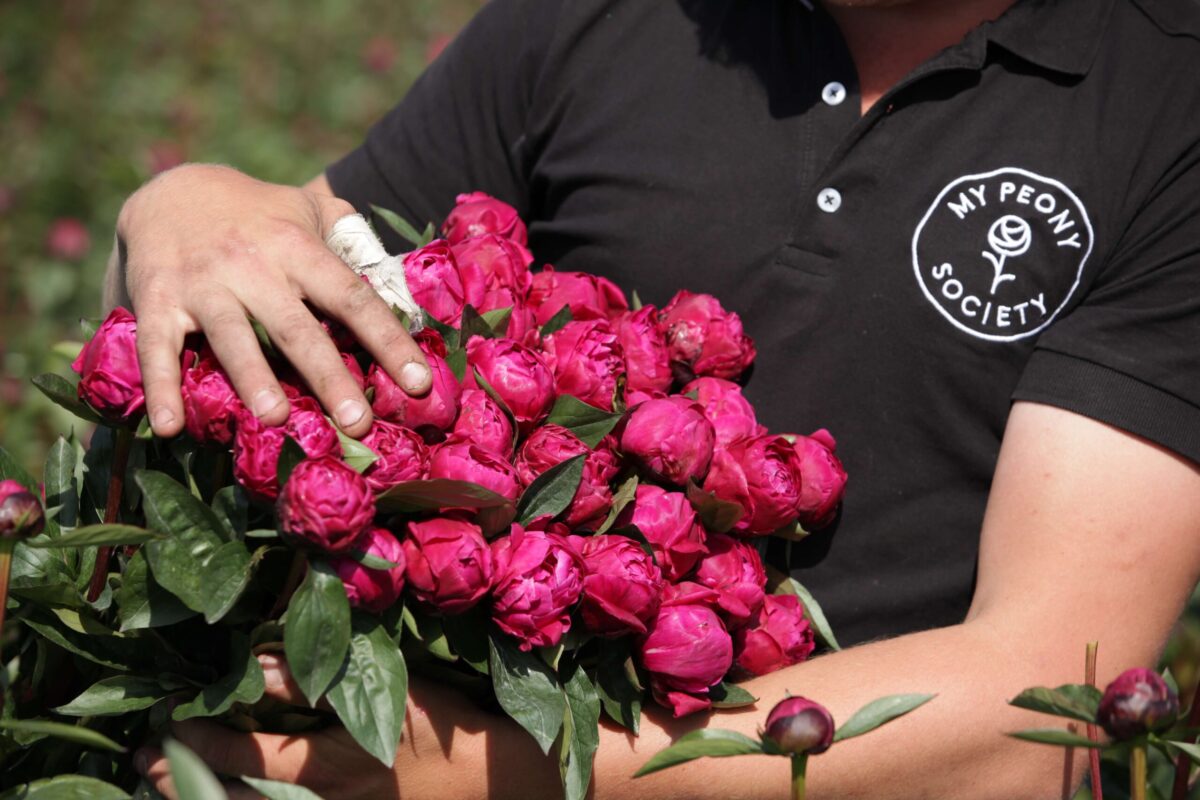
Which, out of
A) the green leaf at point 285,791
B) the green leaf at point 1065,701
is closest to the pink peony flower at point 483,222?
the green leaf at point 285,791

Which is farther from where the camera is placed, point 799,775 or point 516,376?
point 516,376

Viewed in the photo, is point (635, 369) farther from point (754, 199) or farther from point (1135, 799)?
point (1135, 799)

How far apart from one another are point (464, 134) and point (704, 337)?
1.79ft

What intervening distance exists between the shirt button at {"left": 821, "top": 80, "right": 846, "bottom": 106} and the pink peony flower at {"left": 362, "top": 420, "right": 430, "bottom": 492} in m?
0.69

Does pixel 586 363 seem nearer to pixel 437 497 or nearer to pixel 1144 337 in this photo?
pixel 437 497

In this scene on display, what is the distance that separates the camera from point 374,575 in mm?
818

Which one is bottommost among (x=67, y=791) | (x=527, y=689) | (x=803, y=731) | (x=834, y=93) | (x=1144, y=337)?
(x=67, y=791)

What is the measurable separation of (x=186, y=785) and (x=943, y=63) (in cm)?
105

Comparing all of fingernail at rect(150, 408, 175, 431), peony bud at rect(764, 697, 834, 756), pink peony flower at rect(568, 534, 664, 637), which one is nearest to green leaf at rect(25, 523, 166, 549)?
fingernail at rect(150, 408, 175, 431)

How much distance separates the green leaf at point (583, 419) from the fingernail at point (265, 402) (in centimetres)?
22

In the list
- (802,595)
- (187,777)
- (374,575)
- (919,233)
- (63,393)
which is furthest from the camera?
(919,233)

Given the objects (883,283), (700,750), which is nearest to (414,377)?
(700,750)

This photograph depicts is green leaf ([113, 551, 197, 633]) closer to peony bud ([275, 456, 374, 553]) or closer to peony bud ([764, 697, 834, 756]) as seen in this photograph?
peony bud ([275, 456, 374, 553])

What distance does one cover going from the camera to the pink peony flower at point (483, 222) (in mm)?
1167
